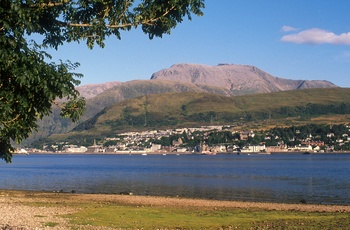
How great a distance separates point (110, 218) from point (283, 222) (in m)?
12.3

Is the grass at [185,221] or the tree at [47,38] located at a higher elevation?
the tree at [47,38]

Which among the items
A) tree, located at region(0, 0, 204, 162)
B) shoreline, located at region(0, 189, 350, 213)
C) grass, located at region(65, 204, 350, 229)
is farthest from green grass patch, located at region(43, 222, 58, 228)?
shoreline, located at region(0, 189, 350, 213)

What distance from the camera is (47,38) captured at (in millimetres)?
14273

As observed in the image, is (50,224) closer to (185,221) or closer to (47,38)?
(185,221)

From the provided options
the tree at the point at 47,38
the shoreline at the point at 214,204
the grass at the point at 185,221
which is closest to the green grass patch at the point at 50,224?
the grass at the point at 185,221

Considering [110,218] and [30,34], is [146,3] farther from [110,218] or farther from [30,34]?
[110,218]

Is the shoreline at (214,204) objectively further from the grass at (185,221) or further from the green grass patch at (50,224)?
the green grass patch at (50,224)

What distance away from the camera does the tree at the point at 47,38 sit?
36.5ft

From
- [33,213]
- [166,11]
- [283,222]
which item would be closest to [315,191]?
[283,222]

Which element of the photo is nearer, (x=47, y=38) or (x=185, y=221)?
(x=47, y=38)

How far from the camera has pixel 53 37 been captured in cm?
1425

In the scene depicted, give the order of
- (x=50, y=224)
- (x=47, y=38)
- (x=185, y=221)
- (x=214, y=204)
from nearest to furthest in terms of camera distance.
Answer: (x=47, y=38), (x=50, y=224), (x=185, y=221), (x=214, y=204)

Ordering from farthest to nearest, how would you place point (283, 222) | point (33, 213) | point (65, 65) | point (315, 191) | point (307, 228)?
point (315, 191), point (33, 213), point (283, 222), point (307, 228), point (65, 65)

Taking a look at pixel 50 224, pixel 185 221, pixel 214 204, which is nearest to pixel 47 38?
pixel 50 224
